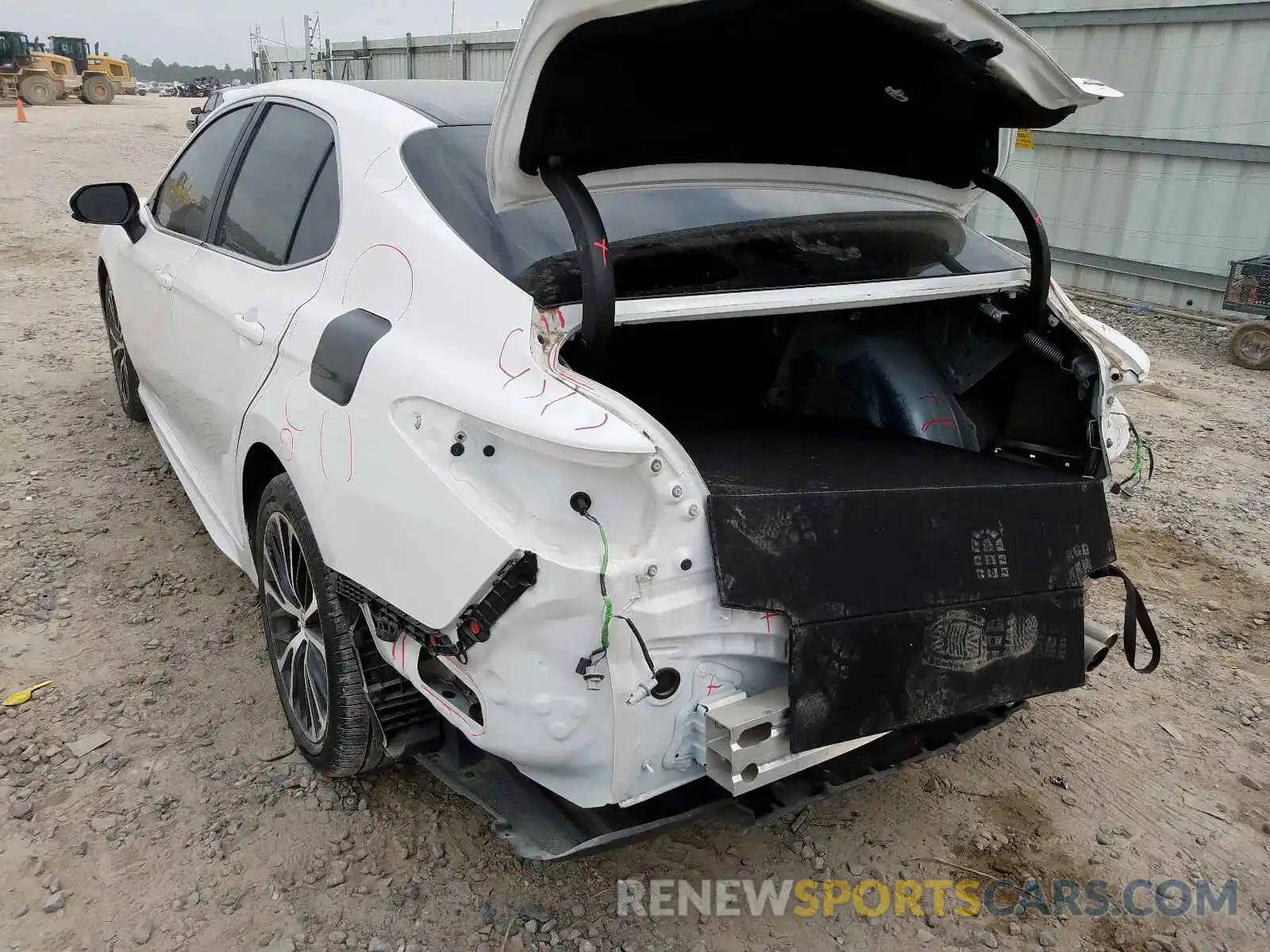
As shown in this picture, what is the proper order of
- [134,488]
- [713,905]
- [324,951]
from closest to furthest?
[324,951] < [713,905] < [134,488]

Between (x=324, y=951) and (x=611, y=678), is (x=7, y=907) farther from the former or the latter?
(x=611, y=678)

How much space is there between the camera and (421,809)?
259 centimetres

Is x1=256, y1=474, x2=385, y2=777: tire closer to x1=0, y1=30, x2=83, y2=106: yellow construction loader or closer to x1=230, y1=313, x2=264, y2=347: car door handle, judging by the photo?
x1=230, y1=313, x2=264, y2=347: car door handle

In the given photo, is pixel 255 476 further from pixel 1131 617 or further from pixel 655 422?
pixel 1131 617

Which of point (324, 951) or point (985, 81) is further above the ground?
point (985, 81)

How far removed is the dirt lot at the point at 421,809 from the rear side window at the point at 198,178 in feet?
4.28

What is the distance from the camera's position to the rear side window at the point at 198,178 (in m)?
3.39

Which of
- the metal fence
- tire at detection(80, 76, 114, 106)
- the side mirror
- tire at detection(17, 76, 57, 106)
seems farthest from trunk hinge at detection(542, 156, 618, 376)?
tire at detection(80, 76, 114, 106)

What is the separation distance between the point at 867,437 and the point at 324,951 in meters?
1.89

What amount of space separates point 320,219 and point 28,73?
32.1 metres

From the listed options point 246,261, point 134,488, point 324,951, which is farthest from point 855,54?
point 134,488

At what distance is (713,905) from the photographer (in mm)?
2340

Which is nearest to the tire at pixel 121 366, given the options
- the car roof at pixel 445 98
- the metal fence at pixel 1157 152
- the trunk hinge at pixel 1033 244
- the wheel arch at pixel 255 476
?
the wheel arch at pixel 255 476

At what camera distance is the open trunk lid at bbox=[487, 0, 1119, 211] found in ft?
6.33
